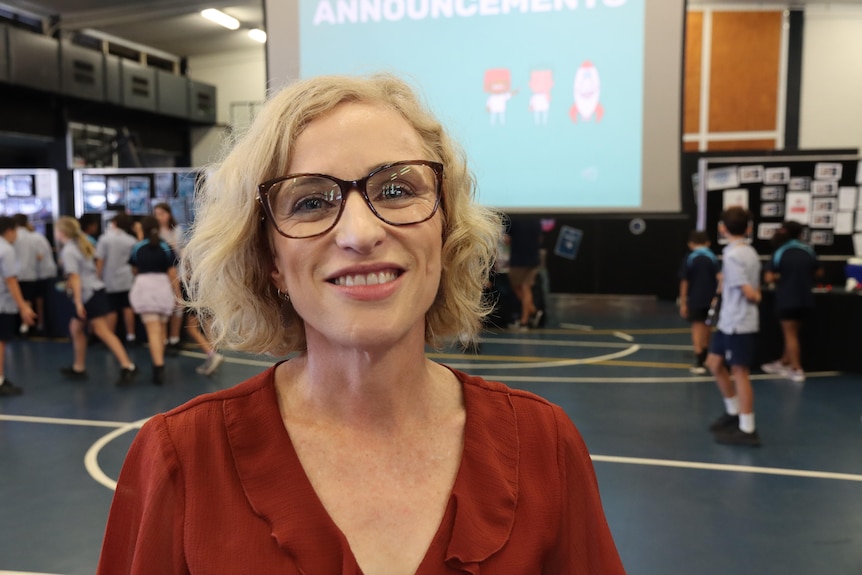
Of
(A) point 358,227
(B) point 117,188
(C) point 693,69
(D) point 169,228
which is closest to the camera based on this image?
(A) point 358,227

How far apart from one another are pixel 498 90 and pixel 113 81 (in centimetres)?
1198

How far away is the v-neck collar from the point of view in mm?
1022

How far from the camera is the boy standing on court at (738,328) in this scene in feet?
15.2

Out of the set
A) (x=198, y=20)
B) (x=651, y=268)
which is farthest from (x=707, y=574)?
(x=198, y=20)

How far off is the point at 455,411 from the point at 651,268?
13.2 m

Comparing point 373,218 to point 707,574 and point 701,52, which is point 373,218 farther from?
point 701,52

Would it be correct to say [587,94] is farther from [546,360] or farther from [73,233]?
[73,233]

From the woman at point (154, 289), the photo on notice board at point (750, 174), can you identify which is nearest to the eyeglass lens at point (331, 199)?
the woman at point (154, 289)

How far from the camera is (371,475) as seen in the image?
Answer: 1.15 metres

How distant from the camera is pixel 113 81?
13.8 m

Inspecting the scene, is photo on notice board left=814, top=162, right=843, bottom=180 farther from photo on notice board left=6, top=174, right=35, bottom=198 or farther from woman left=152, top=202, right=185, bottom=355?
photo on notice board left=6, top=174, right=35, bottom=198

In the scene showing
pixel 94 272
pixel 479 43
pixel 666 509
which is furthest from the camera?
pixel 94 272

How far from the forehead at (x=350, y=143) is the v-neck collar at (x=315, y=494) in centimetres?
43

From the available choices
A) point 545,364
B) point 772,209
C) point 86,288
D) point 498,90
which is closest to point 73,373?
point 86,288
